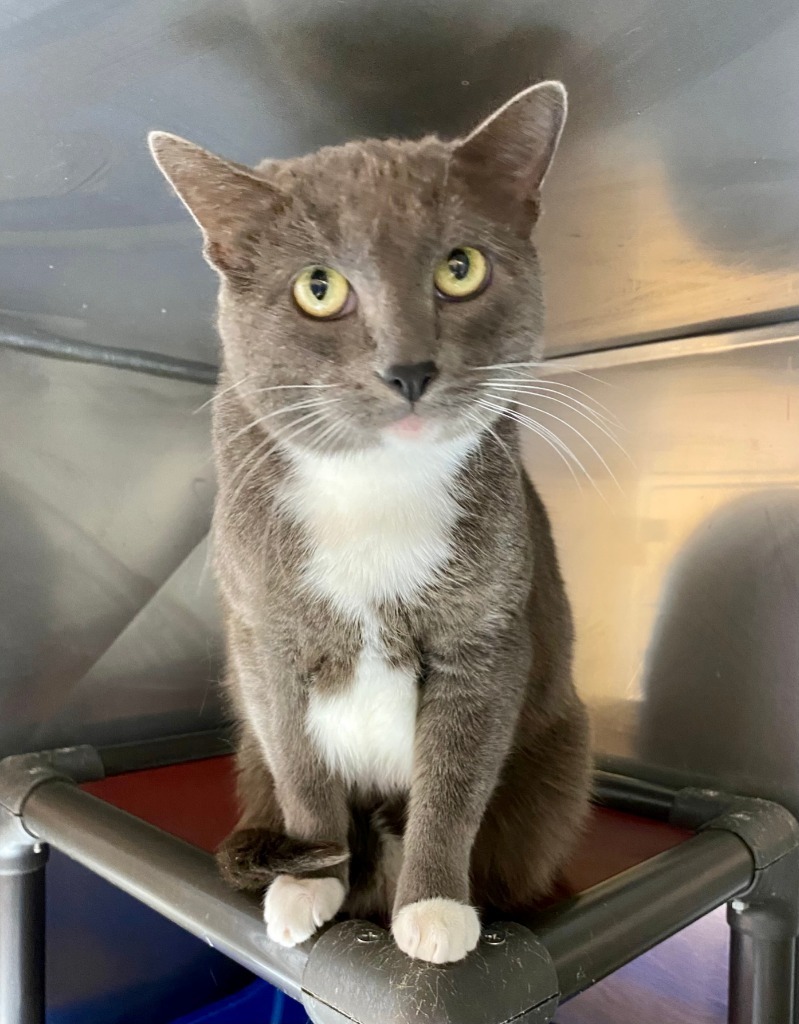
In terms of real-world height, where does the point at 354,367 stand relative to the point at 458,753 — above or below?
above

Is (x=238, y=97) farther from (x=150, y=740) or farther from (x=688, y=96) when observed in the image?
(x=150, y=740)

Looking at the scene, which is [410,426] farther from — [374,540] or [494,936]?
[494,936]

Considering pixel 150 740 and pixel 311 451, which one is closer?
pixel 311 451

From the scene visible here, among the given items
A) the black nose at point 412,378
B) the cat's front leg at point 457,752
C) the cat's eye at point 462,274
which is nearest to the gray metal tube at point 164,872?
the cat's front leg at point 457,752

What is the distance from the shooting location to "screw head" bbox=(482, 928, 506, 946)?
672mm

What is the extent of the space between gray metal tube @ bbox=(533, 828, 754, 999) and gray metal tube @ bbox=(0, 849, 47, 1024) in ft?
2.29

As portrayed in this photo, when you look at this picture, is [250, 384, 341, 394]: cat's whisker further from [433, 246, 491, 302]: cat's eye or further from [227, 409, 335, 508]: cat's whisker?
[433, 246, 491, 302]: cat's eye

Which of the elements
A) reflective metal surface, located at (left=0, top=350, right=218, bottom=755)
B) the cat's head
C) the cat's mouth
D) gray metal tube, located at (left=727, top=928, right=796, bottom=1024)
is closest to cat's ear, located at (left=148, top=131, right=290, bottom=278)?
the cat's head

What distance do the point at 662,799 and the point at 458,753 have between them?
50 cm

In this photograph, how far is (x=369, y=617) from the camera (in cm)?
76

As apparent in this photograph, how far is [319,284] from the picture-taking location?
0.72 m

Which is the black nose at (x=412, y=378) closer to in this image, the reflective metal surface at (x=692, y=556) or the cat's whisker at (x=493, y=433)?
the cat's whisker at (x=493, y=433)

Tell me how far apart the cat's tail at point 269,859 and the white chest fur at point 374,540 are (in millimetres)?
117

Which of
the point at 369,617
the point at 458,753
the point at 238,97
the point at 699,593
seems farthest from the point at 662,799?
the point at 238,97
